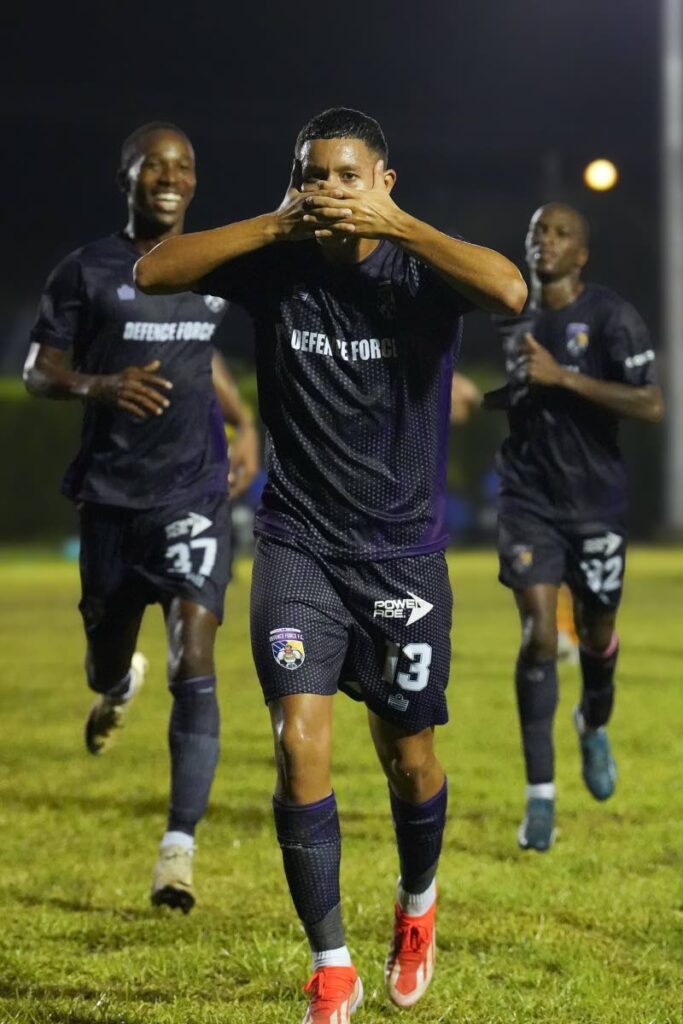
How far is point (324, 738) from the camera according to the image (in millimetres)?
4281

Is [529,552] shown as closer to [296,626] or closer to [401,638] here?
[401,638]

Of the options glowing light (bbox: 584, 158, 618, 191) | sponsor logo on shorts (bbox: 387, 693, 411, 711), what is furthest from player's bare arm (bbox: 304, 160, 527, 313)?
glowing light (bbox: 584, 158, 618, 191)

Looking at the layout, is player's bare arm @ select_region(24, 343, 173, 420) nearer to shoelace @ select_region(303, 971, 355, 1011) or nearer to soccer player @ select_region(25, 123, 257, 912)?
soccer player @ select_region(25, 123, 257, 912)

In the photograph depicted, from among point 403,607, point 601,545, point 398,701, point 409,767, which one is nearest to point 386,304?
point 403,607

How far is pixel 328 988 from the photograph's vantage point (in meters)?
4.04

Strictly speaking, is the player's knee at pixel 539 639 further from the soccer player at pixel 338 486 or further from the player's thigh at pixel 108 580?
the soccer player at pixel 338 486

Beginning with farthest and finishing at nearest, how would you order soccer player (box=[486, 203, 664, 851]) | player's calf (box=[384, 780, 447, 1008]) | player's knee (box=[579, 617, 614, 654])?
player's knee (box=[579, 617, 614, 654]) < soccer player (box=[486, 203, 664, 851]) < player's calf (box=[384, 780, 447, 1008])

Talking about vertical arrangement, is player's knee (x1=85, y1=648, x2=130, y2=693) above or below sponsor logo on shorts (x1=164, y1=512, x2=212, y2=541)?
below

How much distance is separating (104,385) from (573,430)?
2185mm

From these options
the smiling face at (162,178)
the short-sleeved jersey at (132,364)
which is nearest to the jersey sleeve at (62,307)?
the short-sleeved jersey at (132,364)

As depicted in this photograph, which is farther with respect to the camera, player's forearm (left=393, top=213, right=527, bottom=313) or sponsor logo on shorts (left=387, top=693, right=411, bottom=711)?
sponsor logo on shorts (left=387, top=693, right=411, bottom=711)

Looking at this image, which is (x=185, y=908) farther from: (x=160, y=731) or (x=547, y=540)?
(x=160, y=731)

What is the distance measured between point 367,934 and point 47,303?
8.81ft

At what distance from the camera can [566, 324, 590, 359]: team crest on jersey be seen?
288 inches
